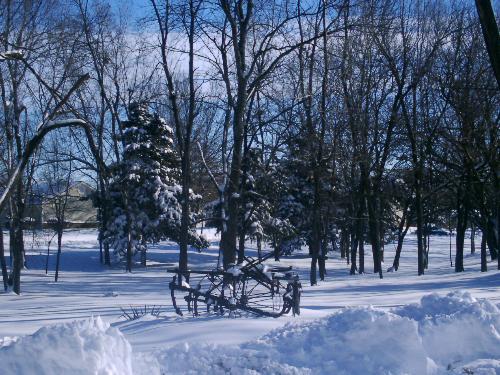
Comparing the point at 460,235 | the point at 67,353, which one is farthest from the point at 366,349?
the point at 460,235

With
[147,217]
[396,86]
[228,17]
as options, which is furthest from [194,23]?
[147,217]

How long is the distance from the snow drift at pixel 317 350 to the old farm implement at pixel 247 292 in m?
1.94

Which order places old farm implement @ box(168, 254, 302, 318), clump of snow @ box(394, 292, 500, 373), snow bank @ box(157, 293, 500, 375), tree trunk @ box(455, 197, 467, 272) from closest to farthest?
1. snow bank @ box(157, 293, 500, 375)
2. clump of snow @ box(394, 292, 500, 373)
3. old farm implement @ box(168, 254, 302, 318)
4. tree trunk @ box(455, 197, 467, 272)

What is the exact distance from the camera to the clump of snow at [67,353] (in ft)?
15.3

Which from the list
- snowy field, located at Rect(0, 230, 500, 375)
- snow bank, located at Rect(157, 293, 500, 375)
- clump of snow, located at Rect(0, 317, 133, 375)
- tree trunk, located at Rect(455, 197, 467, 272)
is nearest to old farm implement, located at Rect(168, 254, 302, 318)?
snowy field, located at Rect(0, 230, 500, 375)

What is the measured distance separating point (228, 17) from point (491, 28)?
396 inches

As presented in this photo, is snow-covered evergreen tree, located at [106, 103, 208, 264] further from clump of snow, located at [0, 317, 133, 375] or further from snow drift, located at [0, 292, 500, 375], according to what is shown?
clump of snow, located at [0, 317, 133, 375]

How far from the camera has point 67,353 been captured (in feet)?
15.6

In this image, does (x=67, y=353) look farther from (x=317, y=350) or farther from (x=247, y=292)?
(x=247, y=292)

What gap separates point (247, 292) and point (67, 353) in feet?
16.5

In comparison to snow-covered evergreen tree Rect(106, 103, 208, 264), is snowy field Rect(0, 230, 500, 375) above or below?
below

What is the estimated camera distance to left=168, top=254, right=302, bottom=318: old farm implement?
29.7ft

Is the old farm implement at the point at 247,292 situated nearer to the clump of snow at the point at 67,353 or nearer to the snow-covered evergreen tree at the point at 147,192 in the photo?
the clump of snow at the point at 67,353

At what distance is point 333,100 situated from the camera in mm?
23266
